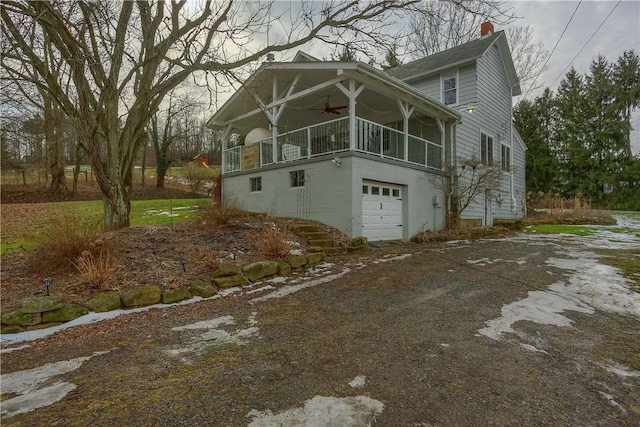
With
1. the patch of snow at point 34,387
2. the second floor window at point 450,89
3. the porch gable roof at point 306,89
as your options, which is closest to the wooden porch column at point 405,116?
the porch gable roof at point 306,89

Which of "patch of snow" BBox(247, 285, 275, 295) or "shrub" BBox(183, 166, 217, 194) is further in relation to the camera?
"shrub" BBox(183, 166, 217, 194)

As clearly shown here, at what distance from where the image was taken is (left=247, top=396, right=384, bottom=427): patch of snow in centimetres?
191

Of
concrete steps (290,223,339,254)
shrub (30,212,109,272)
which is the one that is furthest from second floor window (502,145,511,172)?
shrub (30,212,109,272)

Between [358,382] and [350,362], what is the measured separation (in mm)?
308

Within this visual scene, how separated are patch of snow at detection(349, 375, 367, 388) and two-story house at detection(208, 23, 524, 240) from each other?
6128 millimetres

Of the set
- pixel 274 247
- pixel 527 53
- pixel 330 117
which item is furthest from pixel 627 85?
pixel 274 247

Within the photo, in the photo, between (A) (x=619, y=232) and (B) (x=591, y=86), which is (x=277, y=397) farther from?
(B) (x=591, y=86)

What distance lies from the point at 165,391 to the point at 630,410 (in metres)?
3.12

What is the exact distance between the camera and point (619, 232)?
12062 millimetres

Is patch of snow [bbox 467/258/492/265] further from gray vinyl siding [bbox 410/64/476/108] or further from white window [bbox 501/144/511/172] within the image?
white window [bbox 501/144/511/172]

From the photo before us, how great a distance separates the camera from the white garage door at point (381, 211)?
9.11 m

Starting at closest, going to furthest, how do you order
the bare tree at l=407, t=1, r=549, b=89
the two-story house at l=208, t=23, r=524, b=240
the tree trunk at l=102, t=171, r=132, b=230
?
1. the tree trunk at l=102, t=171, r=132, b=230
2. the two-story house at l=208, t=23, r=524, b=240
3. the bare tree at l=407, t=1, r=549, b=89

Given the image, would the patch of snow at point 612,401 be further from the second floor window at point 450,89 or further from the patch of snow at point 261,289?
the second floor window at point 450,89

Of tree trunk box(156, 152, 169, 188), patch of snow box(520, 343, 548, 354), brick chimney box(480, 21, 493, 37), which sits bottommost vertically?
patch of snow box(520, 343, 548, 354)
